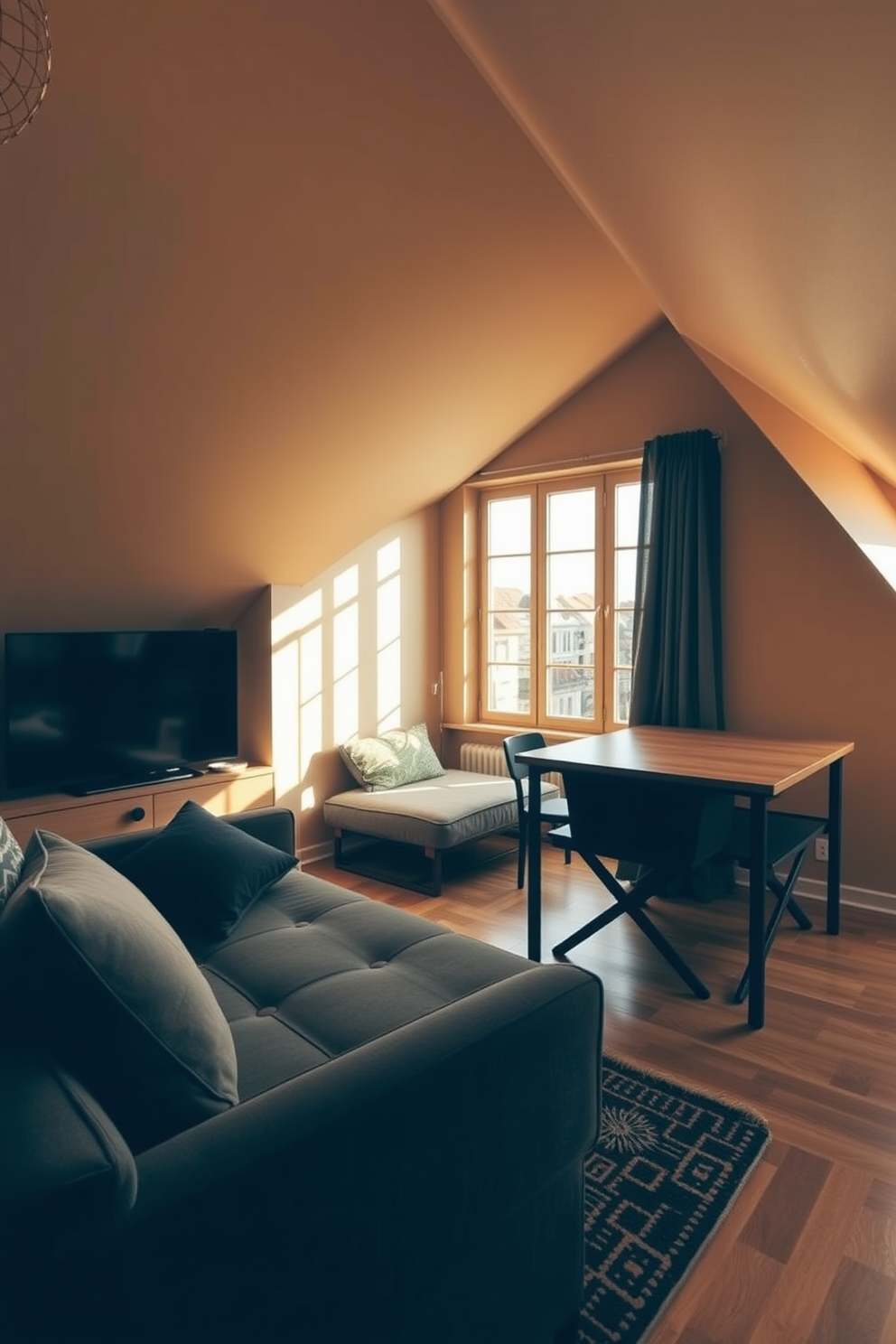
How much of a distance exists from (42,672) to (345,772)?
188cm

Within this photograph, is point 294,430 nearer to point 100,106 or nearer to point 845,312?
point 100,106

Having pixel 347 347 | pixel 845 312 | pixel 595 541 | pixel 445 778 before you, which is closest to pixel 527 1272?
pixel 845 312

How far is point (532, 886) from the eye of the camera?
3162 millimetres

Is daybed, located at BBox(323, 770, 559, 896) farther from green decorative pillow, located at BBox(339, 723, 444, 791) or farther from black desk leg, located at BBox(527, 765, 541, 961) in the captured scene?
black desk leg, located at BBox(527, 765, 541, 961)

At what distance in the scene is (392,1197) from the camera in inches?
44.5

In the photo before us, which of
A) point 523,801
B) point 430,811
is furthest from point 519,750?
point 430,811

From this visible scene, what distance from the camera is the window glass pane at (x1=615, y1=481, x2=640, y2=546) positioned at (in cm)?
471

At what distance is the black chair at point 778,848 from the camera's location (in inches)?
113

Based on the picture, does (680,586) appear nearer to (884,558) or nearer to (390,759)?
(884,558)

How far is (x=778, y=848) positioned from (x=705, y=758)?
0.41 meters

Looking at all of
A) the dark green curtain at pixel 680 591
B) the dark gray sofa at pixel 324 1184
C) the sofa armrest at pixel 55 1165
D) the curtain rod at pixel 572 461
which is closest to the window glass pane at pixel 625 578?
the dark green curtain at pixel 680 591

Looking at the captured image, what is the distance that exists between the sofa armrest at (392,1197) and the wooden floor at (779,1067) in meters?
0.45

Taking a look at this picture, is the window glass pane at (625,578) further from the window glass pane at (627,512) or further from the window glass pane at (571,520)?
the window glass pane at (571,520)

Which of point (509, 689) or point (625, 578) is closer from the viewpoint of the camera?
point (625, 578)
